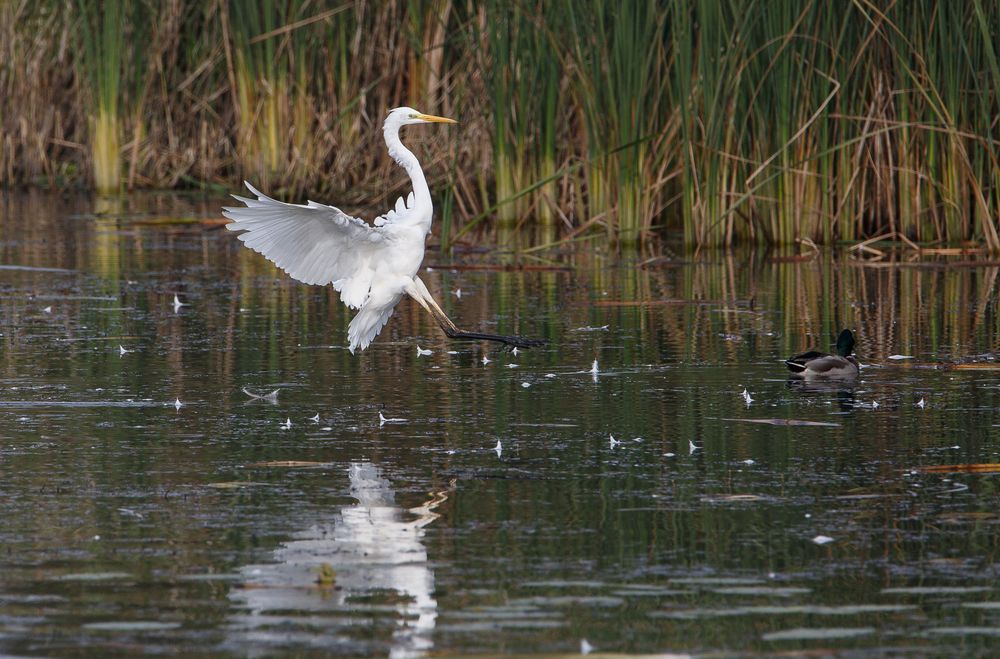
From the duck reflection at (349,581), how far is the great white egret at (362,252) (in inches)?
108

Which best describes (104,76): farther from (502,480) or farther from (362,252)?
(502,480)

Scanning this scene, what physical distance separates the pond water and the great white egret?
0.95ft

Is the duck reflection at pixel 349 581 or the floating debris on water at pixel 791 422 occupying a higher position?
the floating debris on water at pixel 791 422

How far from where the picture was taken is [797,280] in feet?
39.2

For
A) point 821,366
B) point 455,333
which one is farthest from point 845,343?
point 455,333

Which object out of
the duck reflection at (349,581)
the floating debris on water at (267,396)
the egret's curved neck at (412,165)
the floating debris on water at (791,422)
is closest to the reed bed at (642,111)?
the egret's curved neck at (412,165)

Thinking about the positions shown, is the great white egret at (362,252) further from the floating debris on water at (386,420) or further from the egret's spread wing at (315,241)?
the floating debris on water at (386,420)

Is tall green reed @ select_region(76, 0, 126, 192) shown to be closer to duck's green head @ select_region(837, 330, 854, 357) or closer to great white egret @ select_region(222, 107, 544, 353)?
great white egret @ select_region(222, 107, 544, 353)

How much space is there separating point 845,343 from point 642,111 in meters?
5.10

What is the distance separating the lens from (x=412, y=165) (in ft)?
27.8

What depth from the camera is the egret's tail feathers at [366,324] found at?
27.7ft

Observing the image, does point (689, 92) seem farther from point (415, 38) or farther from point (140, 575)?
point (140, 575)

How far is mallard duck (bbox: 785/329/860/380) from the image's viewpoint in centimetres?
788

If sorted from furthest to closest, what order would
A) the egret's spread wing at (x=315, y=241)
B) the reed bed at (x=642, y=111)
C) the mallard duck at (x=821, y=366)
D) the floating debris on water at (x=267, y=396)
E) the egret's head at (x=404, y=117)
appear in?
the reed bed at (x=642, y=111) < the egret's head at (x=404, y=117) < the mallard duck at (x=821, y=366) < the egret's spread wing at (x=315, y=241) < the floating debris on water at (x=267, y=396)
